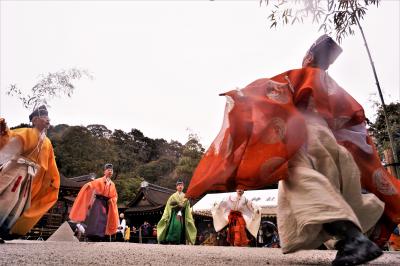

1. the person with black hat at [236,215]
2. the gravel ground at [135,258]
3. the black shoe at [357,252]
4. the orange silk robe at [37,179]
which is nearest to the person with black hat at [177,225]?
the person with black hat at [236,215]

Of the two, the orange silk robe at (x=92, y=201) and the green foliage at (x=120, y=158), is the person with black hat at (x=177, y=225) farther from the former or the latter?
the green foliage at (x=120, y=158)

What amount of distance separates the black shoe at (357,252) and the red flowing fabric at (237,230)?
22.2 ft

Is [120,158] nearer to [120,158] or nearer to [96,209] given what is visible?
[120,158]

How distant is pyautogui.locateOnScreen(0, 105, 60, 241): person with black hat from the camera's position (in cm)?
513

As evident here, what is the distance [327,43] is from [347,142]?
0.84m

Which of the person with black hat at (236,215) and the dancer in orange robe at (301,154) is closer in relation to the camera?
the dancer in orange robe at (301,154)

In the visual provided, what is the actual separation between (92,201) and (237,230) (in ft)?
11.3

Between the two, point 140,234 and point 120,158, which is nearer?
point 140,234

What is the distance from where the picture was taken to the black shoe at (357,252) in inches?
78.2

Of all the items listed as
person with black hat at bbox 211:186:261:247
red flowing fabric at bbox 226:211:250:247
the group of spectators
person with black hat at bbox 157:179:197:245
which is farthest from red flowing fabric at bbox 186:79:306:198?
the group of spectators

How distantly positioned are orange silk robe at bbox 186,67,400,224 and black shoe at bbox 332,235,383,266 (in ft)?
2.18

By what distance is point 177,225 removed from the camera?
9.77m

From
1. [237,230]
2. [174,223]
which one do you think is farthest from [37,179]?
[237,230]

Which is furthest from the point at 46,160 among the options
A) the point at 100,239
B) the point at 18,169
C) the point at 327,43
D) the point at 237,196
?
the point at 237,196
